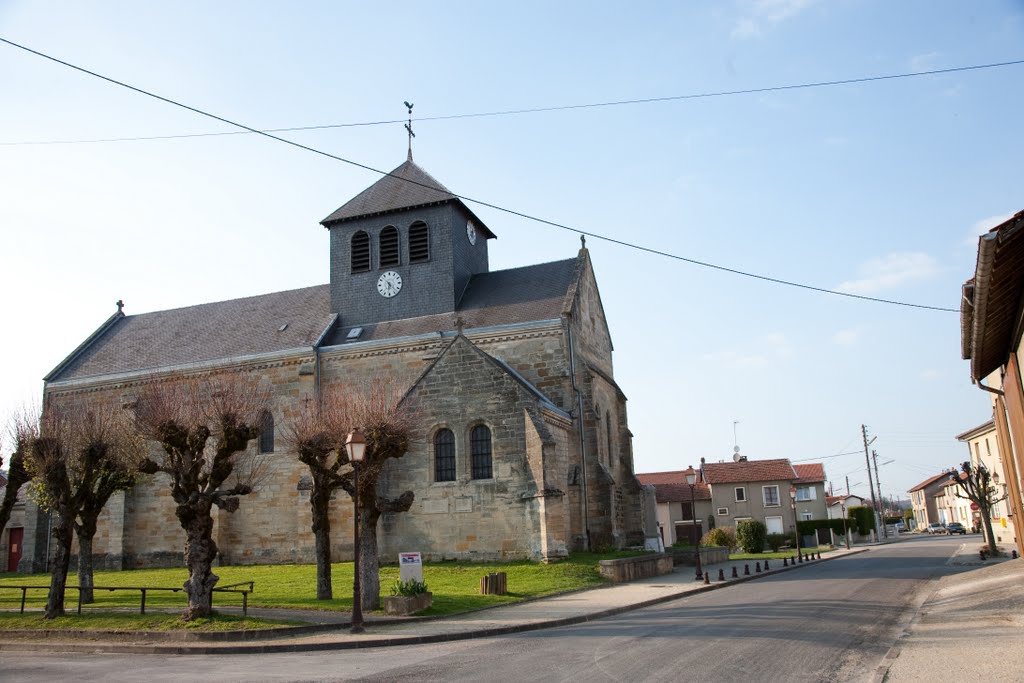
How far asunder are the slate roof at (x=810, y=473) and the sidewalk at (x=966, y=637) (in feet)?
144

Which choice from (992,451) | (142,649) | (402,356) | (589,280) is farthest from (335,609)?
(992,451)

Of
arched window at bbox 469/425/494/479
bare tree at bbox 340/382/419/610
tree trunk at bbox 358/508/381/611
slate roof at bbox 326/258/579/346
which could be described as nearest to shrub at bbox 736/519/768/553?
slate roof at bbox 326/258/579/346

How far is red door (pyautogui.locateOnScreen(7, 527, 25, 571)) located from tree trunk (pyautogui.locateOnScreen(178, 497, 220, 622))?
29719 millimetres

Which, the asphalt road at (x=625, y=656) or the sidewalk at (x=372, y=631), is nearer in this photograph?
the asphalt road at (x=625, y=656)

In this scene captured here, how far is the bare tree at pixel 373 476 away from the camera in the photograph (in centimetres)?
1881

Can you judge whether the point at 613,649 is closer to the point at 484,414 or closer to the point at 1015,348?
the point at 1015,348

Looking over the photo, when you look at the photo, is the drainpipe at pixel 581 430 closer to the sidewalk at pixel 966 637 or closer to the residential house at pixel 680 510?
the sidewalk at pixel 966 637

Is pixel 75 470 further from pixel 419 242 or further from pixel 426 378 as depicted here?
Result: pixel 419 242

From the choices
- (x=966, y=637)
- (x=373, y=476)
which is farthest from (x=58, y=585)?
(x=966, y=637)

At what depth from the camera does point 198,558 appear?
17.3 metres

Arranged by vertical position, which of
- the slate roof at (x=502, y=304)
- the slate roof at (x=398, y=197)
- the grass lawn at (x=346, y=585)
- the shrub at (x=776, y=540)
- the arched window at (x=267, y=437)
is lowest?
the shrub at (x=776, y=540)

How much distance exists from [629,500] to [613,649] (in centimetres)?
2030

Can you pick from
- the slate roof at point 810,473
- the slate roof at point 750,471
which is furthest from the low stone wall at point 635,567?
the slate roof at point 810,473

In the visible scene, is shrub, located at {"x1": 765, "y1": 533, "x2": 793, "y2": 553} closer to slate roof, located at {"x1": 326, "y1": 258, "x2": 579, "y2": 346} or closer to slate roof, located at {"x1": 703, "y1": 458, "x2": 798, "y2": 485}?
slate roof, located at {"x1": 703, "y1": 458, "x2": 798, "y2": 485}
